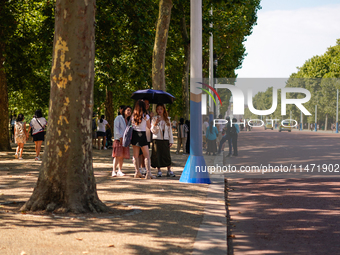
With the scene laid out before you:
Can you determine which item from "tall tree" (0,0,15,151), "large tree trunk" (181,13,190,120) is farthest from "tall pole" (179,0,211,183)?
"tall tree" (0,0,15,151)

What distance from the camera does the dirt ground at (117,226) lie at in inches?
201

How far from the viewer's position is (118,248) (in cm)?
508

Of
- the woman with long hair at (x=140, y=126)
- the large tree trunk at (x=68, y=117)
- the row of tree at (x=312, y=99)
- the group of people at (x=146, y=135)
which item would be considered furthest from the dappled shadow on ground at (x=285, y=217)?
the row of tree at (x=312, y=99)

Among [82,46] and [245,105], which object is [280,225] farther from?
[245,105]

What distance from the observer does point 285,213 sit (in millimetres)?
7590

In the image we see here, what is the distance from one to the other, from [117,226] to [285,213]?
9.77ft

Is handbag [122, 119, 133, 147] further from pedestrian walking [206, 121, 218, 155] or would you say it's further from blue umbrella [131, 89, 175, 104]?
pedestrian walking [206, 121, 218, 155]

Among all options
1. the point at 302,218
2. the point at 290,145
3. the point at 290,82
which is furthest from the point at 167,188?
the point at 290,145

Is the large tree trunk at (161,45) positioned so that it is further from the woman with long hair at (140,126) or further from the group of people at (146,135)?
the woman with long hair at (140,126)

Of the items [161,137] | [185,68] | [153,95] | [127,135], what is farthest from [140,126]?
[185,68]

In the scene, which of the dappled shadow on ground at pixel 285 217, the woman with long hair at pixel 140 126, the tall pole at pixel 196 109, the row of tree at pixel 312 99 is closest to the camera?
the dappled shadow on ground at pixel 285 217

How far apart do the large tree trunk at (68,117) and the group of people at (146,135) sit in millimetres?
4245

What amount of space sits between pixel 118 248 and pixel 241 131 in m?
16.3

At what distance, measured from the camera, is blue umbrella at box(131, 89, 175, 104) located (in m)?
12.4
